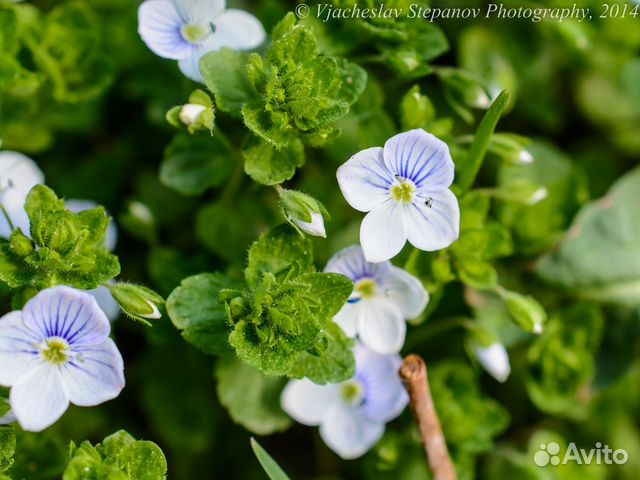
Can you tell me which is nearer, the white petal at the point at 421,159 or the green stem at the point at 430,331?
the white petal at the point at 421,159

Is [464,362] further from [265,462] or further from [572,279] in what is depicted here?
[265,462]

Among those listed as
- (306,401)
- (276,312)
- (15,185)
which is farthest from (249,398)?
(15,185)

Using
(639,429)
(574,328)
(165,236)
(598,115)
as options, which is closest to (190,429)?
(165,236)

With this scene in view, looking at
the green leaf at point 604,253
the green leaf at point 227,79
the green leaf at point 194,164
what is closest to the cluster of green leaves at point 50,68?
the green leaf at point 194,164

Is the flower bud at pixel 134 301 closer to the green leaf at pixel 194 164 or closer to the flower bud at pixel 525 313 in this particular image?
the green leaf at pixel 194 164

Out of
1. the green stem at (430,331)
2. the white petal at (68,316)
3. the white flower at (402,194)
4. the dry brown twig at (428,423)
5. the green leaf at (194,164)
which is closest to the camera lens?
the white petal at (68,316)

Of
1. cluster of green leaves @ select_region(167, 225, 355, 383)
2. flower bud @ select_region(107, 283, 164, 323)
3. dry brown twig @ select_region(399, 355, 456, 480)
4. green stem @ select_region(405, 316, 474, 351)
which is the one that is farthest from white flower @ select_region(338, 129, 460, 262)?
green stem @ select_region(405, 316, 474, 351)
